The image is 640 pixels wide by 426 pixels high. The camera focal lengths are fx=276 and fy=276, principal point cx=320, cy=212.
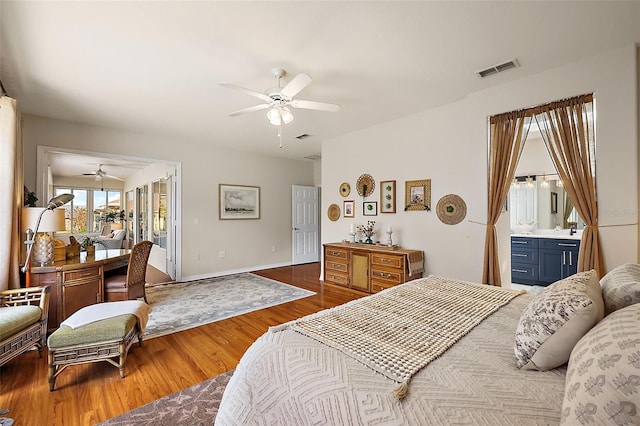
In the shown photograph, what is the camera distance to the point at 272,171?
6.63 metres

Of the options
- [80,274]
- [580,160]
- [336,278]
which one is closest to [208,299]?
[80,274]

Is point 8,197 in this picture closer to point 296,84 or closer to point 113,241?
point 296,84

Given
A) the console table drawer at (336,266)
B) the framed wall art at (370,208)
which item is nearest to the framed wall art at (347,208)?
the framed wall art at (370,208)

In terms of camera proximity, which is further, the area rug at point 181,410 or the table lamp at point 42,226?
the table lamp at point 42,226

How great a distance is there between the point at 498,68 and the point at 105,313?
14.0ft

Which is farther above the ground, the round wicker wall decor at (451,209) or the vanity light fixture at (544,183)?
the vanity light fixture at (544,183)

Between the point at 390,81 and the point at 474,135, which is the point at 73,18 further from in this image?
the point at 474,135

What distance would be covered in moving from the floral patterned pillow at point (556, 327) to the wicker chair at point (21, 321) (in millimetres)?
3236

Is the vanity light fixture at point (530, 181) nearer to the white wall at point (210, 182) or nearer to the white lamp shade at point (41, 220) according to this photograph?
the white wall at point (210, 182)

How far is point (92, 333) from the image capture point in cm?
206

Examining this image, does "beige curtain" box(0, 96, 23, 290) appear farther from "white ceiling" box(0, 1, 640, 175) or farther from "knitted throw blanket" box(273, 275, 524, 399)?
"knitted throw blanket" box(273, 275, 524, 399)

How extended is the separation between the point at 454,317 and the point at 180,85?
3.42 metres

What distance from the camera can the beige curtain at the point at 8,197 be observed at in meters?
2.60

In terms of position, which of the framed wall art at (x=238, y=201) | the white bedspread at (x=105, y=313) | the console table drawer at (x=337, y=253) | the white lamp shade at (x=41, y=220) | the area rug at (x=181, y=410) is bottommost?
the area rug at (x=181, y=410)
